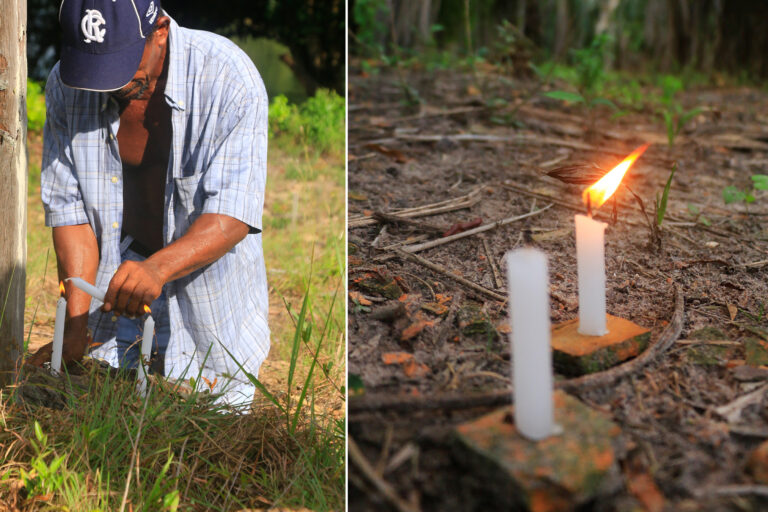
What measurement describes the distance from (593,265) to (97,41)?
119cm

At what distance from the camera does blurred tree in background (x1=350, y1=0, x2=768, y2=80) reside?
4637 millimetres

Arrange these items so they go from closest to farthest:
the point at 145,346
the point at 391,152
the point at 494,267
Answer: the point at 494,267 → the point at 145,346 → the point at 391,152

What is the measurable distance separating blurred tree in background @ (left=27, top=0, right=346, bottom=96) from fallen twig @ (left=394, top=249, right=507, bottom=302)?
0.91m

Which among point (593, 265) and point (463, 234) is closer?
point (593, 265)

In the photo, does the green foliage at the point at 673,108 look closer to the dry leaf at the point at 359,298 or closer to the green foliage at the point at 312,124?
the green foliage at the point at 312,124

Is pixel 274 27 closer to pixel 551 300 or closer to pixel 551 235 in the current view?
pixel 551 235

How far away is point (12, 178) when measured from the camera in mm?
1570

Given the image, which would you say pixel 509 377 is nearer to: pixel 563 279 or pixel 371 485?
pixel 371 485

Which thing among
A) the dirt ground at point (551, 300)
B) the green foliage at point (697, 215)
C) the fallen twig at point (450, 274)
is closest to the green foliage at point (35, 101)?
the dirt ground at point (551, 300)

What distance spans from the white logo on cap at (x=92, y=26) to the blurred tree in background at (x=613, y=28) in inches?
103

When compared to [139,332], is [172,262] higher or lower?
higher

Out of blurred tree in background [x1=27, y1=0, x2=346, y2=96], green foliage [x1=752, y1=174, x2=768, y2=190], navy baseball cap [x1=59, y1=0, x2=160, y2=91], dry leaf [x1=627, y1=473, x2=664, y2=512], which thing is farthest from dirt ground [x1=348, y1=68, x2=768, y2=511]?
navy baseball cap [x1=59, y1=0, x2=160, y2=91]

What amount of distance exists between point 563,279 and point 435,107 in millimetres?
1844

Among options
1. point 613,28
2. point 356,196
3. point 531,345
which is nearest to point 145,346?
point 356,196
